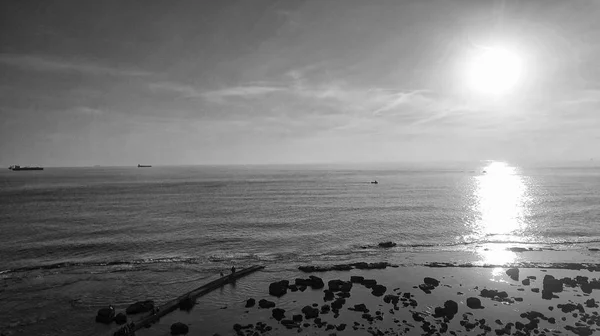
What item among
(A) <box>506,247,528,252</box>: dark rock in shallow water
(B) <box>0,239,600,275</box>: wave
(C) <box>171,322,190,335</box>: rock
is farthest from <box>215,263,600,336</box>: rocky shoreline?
(A) <box>506,247,528,252</box>: dark rock in shallow water

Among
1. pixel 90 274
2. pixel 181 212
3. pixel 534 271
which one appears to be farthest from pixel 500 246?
pixel 181 212

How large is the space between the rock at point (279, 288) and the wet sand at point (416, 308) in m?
0.48

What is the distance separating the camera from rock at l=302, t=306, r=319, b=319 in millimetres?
28344

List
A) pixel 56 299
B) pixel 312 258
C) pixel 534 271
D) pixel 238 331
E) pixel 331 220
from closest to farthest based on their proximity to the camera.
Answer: pixel 238 331
pixel 56 299
pixel 534 271
pixel 312 258
pixel 331 220

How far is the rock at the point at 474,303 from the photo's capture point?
97.8 ft

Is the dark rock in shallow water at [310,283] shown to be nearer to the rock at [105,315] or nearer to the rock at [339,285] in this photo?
the rock at [339,285]

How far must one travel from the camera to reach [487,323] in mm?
26812

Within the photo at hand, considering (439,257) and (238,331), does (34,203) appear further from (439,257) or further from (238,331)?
(439,257)

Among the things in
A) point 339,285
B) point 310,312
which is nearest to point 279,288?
point 310,312

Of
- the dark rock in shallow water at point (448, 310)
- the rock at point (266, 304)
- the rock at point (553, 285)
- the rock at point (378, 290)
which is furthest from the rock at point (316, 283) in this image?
the rock at point (553, 285)

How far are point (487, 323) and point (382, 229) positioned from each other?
125 ft

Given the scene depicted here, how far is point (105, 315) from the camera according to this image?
2855 centimetres

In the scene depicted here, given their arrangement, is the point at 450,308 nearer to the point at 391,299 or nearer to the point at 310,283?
the point at 391,299

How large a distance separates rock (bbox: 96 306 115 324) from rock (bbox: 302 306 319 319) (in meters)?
16.8
